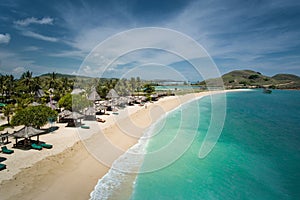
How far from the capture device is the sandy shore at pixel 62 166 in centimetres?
805

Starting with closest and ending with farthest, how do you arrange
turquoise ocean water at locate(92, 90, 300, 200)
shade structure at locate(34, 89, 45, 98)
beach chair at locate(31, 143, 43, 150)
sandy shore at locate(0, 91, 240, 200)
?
sandy shore at locate(0, 91, 240, 200)
turquoise ocean water at locate(92, 90, 300, 200)
beach chair at locate(31, 143, 43, 150)
shade structure at locate(34, 89, 45, 98)

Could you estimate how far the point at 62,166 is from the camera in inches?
404

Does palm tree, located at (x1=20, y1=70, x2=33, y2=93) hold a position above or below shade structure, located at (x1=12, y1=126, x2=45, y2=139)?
above

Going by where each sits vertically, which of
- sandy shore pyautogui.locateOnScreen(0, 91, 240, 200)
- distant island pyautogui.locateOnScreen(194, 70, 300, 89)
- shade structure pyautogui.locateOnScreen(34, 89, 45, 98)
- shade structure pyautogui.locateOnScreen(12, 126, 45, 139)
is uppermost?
distant island pyautogui.locateOnScreen(194, 70, 300, 89)

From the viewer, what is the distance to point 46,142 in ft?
43.4

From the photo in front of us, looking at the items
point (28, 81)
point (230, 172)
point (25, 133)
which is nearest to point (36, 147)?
point (25, 133)

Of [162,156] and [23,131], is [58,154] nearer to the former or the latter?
[23,131]

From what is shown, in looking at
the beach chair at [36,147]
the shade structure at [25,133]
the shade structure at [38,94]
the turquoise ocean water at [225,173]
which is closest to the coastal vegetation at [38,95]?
the shade structure at [38,94]

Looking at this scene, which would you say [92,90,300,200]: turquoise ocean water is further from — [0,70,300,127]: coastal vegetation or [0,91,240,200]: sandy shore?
[0,70,300,127]: coastal vegetation

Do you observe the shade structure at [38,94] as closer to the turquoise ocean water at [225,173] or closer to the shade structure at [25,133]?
the shade structure at [25,133]

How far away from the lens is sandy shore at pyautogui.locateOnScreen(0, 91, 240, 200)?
8.05m

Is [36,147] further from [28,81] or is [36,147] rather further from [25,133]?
[28,81]

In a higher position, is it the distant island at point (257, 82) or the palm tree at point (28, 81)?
the distant island at point (257, 82)

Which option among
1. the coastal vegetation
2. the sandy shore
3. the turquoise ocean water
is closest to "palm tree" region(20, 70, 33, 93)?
the coastal vegetation
